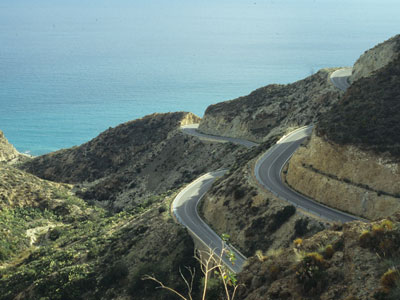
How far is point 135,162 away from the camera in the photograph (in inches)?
2977

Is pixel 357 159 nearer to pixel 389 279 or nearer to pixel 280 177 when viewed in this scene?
pixel 280 177

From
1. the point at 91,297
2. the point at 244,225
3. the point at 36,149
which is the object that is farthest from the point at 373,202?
the point at 36,149

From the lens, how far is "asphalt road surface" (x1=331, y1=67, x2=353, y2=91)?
60.6 metres

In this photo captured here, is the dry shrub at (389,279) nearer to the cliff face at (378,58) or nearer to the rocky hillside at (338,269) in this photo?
the rocky hillside at (338,269)

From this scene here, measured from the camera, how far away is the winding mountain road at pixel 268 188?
28156 mm

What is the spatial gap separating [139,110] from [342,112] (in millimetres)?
121990

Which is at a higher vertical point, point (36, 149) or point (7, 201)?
point (36, 149)

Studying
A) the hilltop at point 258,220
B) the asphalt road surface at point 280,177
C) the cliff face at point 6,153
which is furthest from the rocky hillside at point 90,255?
the cliff face at point 6,153

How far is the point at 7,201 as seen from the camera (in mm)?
50281

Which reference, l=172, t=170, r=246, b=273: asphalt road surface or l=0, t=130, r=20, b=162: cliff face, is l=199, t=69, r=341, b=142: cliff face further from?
l=0, t=130, r=20, b=162: cliff face

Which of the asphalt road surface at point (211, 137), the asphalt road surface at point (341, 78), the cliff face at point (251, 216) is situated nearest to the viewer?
the cliff face at point (251, 216)

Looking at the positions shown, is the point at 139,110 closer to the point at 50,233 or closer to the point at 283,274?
the point at 50,233

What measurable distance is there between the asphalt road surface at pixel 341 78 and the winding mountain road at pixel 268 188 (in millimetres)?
14343

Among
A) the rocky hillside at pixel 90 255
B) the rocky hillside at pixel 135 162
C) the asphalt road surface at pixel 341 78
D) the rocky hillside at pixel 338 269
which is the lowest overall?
the rocky hillside at pixel 90 255
